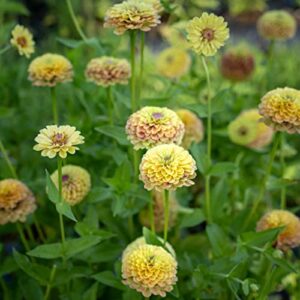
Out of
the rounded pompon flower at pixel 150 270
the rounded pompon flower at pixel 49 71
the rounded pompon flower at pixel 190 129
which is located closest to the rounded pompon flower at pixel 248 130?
the rounded pompon flower at pixel 190 129

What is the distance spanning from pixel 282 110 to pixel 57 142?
0.97ft

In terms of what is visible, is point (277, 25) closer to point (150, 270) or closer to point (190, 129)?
point (190, 129)


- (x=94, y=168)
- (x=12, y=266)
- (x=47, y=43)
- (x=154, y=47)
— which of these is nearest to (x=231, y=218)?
(x=94, y=168)

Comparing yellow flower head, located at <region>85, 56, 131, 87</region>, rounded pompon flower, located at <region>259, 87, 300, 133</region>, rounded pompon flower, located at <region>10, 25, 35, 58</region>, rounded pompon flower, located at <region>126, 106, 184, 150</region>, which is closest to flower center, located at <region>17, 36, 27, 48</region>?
rounded pompon flower, located at <region>10, 25, 35, 58</region>

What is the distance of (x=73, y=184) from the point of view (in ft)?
2.93

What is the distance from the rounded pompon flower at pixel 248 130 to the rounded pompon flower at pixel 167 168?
1.40 ft

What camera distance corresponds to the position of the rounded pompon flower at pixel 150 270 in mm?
743

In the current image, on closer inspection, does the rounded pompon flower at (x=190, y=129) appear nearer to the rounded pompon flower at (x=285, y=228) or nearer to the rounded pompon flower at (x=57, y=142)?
the rounded pompon flower at (x=285, y=228)

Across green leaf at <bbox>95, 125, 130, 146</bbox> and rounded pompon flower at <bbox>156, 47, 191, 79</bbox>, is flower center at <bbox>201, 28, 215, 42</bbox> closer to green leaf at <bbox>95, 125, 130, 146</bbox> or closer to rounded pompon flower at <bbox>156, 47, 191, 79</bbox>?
green leaf at <bbox>95, 125, 130, 146</bbox>

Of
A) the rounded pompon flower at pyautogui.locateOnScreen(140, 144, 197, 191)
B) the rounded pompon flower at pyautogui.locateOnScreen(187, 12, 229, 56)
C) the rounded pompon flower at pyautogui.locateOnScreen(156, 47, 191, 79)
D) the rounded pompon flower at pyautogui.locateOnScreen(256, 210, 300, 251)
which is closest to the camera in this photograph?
the rounded pompon flower at pyautogui.locateOnScreen(140, 144, 197, 191)

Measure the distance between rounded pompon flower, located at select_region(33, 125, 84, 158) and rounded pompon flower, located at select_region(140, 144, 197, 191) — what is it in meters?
0.08

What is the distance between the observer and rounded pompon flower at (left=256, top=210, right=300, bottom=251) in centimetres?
94

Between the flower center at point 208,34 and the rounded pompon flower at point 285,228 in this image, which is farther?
the rounded pompon flower at point 285,228

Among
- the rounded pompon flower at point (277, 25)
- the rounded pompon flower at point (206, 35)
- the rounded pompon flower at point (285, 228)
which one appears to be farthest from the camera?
the rounded pompon flower at point (277, 25)
